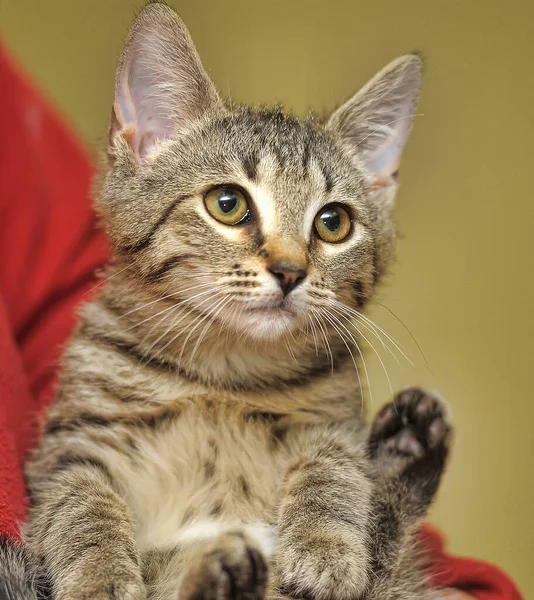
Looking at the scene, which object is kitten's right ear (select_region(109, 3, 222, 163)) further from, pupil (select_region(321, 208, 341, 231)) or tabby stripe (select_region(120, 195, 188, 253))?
pupil (select_region(321, 208, 341, 231))

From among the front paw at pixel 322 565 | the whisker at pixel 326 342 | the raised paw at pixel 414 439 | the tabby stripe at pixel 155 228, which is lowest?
the front paw at pixel 322 565

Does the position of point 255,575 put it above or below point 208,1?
below

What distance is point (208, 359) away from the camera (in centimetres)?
89

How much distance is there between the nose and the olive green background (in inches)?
14.7

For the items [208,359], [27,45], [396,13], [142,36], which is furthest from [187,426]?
[27,45]

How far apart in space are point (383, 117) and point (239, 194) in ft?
1.03

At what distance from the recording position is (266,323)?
0.79 metres

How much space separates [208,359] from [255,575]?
0.33 meters

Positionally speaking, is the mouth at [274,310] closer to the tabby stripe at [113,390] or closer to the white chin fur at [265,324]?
the white chin fur at [265,324]

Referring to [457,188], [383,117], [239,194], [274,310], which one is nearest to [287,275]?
[274,310]

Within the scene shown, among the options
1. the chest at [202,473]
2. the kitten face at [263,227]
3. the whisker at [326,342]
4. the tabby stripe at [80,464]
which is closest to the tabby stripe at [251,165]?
the kitten face at [263,227]

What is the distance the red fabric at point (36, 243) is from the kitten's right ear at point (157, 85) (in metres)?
0.34

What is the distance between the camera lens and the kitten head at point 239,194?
2.59 ft

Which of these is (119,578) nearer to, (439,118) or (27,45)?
(439,118)
